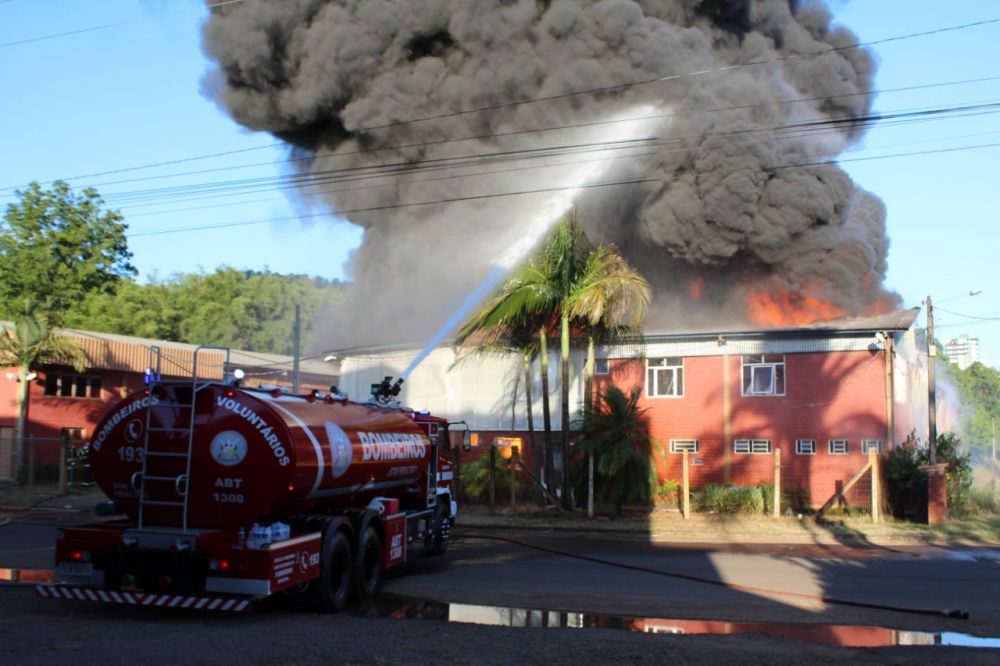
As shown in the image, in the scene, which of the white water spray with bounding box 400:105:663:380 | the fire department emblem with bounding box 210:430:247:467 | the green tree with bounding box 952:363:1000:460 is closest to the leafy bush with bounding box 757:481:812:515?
the white water spray with bounding box 400:105:663:380

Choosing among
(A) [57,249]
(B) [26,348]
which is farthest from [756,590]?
(A) [57,249]

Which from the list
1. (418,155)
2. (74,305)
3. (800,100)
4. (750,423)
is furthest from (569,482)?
(74,305)

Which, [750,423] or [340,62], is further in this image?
[340,62]

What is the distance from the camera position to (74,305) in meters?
46.7

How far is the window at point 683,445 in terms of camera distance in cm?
2670

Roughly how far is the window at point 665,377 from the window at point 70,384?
22510mm

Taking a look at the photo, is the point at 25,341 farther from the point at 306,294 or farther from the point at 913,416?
the point at 306,294

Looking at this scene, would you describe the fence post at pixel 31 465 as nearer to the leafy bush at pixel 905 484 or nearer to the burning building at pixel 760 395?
the burning building at pixel 760 395

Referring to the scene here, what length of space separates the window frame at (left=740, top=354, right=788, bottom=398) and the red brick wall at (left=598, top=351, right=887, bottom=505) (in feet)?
0.32

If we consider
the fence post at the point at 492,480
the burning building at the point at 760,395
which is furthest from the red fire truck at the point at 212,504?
the burning building at the point at 760,395

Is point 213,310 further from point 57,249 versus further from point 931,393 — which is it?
point 931,393

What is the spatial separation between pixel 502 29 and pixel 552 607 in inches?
1010

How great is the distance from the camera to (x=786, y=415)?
2564cm

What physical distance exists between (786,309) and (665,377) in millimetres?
8811
